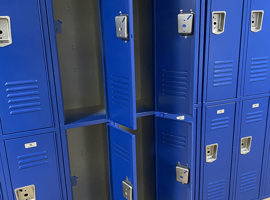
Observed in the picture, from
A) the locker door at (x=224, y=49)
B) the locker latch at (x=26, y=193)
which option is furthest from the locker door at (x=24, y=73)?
the locker door at (x=224, y=49)

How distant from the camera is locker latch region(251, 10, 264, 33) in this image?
2236 mm

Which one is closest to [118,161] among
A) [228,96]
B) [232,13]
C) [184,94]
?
[184,94]

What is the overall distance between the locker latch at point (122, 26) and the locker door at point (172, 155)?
952 millimetres

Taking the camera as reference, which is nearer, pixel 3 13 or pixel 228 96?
pixel 3 13

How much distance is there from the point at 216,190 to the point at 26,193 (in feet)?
5.73

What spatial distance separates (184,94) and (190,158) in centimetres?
56

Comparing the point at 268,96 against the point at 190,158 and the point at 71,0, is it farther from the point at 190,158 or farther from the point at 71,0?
the point at 71,0

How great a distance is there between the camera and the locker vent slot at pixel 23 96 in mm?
1726

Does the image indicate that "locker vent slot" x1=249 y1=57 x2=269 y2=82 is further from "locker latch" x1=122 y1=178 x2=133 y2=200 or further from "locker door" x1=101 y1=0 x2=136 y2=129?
"locker latch" x1=122 y1=178 x2=133 y2=200

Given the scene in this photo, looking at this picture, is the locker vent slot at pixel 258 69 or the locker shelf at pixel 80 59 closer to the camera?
the locker shelf at pixel 80 59

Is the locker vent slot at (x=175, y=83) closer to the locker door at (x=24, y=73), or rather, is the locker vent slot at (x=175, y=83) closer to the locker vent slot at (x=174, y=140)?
the locker vent slot at (x=174, y=140)

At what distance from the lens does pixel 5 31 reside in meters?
1.63

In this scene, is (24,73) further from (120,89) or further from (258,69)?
(258,69)

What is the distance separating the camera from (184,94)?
2152 millimetres
